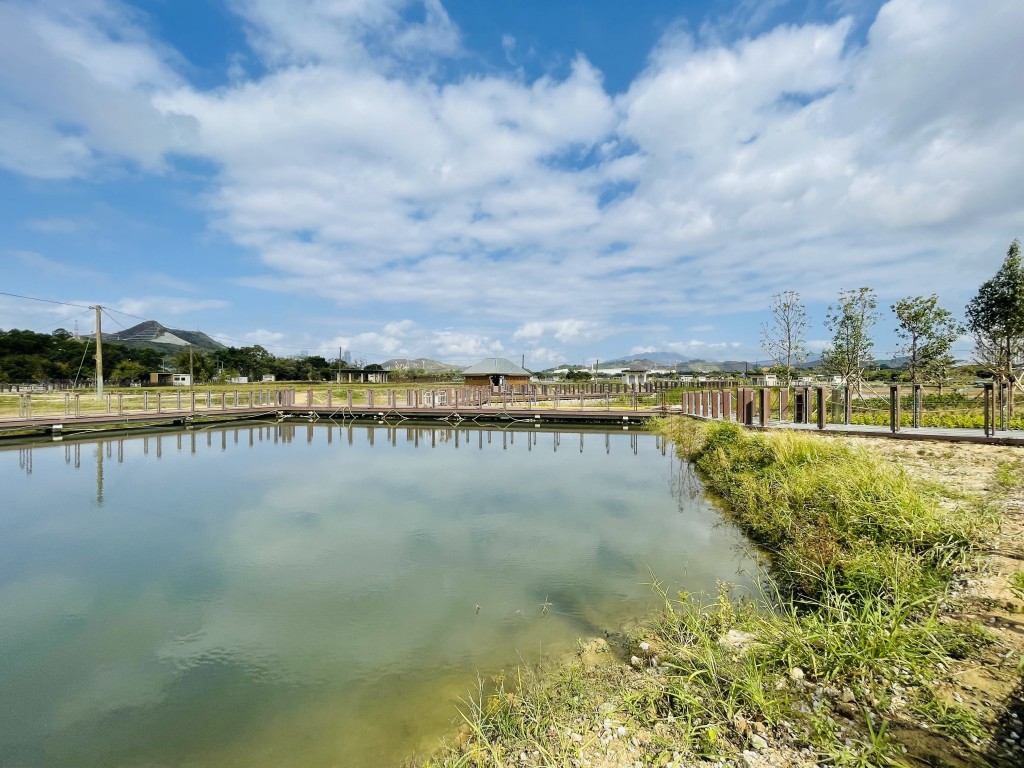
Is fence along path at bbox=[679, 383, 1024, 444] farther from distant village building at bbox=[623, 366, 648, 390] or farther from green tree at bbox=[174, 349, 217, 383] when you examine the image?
green tree at bbox=[174, 349, 217, 383]

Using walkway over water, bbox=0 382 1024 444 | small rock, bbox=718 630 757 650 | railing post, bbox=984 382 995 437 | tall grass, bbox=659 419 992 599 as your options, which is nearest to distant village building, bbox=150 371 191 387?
walkway over water, bbox=0 382 1024 444

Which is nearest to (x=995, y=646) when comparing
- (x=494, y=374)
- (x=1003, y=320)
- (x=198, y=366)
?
(x=1003, y=320)

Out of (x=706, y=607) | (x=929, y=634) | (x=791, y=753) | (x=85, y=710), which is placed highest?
(x=929, y=634)

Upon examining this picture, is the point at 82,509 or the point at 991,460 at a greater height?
the point at 991,460

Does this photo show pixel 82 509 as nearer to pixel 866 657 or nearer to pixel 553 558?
pixel 553 558

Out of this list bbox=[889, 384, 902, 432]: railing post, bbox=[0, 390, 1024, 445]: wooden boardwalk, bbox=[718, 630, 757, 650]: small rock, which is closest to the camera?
bbox=[718, 630, 757, 650]: small rock

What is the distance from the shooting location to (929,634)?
113 inches

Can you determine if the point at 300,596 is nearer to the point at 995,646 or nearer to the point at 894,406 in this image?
the point at 995,646

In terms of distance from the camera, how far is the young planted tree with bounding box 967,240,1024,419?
13367mm

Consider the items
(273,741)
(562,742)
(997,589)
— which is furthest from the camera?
(997,589)

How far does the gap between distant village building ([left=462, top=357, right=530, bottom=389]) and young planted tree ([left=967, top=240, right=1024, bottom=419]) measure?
24798mm

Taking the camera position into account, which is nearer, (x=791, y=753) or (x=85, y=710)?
(x=791, y=753)

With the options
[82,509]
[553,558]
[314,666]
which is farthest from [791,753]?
[82,509]

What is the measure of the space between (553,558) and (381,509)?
365cm
